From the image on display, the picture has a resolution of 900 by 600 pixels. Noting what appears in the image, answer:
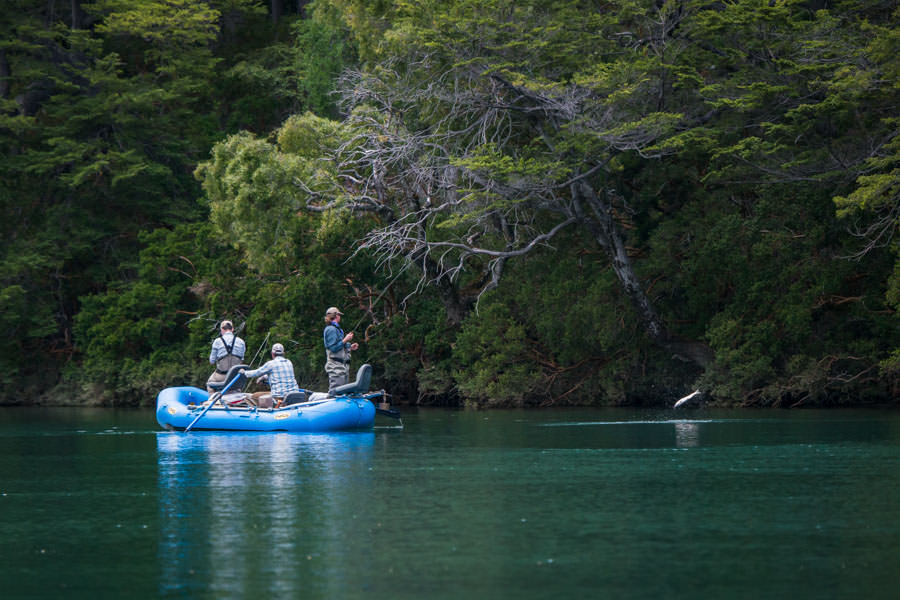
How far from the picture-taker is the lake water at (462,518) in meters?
8.31

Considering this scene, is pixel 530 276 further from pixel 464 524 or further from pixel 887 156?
pixel 464 524

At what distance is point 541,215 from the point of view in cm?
3284

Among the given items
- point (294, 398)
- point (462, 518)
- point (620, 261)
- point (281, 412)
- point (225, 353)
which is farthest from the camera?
point (620, 261)

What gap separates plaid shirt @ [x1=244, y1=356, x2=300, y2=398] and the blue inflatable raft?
0.25 m

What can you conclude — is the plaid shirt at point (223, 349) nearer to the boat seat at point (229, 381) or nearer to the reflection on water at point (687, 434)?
the boat seat at point (229, 381)

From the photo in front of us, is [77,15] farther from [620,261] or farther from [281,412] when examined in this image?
[281,412]

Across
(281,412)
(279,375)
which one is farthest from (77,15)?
(281,412)

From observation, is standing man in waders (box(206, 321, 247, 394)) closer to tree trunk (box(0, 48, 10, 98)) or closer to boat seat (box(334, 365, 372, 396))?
boat seat (box(334, 365, 372, 396))

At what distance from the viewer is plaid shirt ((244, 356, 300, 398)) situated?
73.0ft

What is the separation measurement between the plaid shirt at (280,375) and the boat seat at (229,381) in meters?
0.54

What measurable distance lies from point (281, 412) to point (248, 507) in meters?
10.1

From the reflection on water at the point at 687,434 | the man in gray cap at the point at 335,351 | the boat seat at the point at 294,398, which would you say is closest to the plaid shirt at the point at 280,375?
the boat seat at the point at 294,398

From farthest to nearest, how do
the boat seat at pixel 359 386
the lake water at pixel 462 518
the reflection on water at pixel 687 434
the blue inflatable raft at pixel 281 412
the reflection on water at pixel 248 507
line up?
the boat seat at pixel 359 386 → the blue inflatable raft at pixel 281 412 → the reflection on water at pixel 687 434 → the reflection on water at pixel 248 507 → the lake water at pixel 462 518

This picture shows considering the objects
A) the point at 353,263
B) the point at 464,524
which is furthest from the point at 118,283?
the point at 464,524
